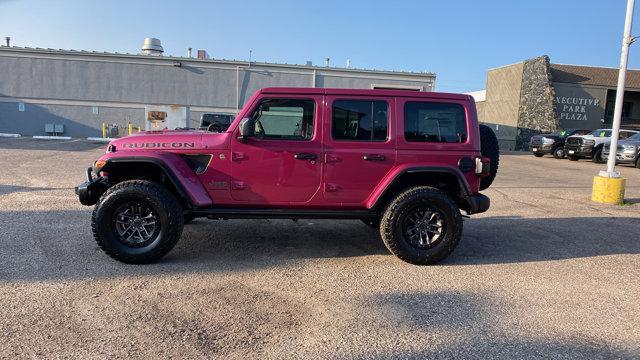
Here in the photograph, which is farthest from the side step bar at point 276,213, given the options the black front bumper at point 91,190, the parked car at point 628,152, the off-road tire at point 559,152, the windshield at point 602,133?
the off-road tire at point 559,152

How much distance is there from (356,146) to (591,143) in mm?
20494

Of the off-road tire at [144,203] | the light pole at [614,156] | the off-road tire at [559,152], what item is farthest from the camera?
the off-road tire at [559,152]

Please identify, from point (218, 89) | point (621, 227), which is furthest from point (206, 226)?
→ point (218, 89)

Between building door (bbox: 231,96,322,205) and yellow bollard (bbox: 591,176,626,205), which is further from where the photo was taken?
yellow bollard (bbox: 591,176,626,205)

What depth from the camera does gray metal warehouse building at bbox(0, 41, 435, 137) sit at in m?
27.0

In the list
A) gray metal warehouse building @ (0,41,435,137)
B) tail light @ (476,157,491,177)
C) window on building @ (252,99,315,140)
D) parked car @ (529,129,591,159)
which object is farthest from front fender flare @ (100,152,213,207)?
parked car @ (529,129,591,159)

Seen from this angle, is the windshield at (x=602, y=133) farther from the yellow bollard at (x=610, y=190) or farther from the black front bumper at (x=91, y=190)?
the black front bumper at (x=91, y=190)

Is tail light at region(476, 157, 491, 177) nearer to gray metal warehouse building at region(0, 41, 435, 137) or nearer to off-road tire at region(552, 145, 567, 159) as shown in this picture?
off-road tire at region(552, 145, 567, 159)

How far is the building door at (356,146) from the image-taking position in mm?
5215

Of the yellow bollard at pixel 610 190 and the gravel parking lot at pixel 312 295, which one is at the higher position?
the yellow bollard at pixel 610 190

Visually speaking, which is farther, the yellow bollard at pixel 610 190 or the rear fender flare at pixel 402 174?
the yellow bollard at pixel 610 190

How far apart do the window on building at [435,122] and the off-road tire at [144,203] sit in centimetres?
281

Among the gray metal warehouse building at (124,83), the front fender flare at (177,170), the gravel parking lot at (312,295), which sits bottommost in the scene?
the gravel parking lot at (312,295)

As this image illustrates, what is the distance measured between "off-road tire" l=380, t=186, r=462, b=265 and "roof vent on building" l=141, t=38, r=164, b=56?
2835 centimetres
